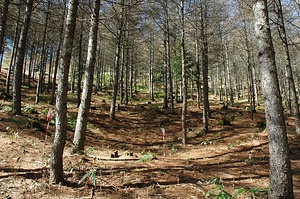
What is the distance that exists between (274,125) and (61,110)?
4.02 m

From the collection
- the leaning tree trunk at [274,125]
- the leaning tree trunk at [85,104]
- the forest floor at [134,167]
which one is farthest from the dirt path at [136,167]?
the leaning tree trunk at [274,125]

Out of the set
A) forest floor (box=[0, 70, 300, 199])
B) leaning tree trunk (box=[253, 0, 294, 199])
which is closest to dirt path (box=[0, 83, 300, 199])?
forest floor (box=[0, 70, 300, 199])

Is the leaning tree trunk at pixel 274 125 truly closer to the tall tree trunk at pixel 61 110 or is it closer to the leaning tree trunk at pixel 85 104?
the tall tree trunk at pixel 61 110

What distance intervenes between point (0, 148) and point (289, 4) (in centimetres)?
1534

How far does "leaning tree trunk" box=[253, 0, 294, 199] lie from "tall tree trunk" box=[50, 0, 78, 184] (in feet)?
12.7

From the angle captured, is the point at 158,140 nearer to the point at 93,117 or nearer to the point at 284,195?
the point at 93,117

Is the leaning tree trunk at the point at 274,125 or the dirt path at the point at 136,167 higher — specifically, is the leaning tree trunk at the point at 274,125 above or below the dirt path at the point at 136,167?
above

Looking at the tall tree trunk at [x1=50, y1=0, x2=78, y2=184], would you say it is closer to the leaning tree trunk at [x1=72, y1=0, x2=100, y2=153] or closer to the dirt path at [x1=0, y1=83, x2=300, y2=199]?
the dirt path at [x1=0, y1=83, x2=300, y2=199]

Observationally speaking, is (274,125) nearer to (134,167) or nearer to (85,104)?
(134,167)

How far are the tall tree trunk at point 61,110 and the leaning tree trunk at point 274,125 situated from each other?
386cm

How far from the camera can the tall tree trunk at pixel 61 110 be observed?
158 inches

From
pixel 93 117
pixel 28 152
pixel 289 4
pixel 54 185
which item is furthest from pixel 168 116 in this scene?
pixel 54 185

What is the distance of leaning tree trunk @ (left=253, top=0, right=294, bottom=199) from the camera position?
3207 mm

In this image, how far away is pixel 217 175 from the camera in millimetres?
5094
